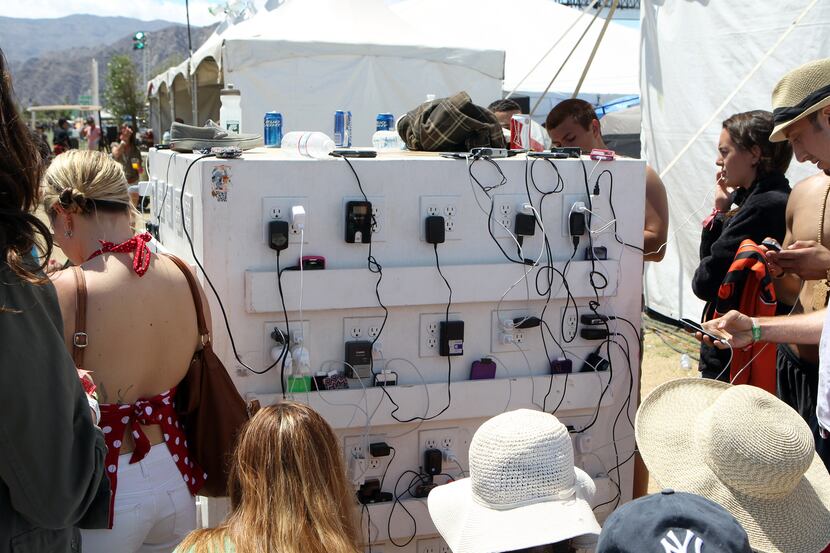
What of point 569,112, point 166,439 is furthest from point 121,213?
point 569,112

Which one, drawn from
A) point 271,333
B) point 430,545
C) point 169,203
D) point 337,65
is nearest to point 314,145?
point 271,333

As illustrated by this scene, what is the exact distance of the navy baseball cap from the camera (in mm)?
1542

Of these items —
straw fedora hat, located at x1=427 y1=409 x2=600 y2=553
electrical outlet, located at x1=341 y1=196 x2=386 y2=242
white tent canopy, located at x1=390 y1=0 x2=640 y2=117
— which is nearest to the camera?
straw fedora hat, located at x1=427 y1=409 x2=600 y2=553

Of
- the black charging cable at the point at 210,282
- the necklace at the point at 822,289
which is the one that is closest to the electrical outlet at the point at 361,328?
the black charging cable at the point at 210,282

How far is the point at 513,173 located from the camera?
3.87 metres

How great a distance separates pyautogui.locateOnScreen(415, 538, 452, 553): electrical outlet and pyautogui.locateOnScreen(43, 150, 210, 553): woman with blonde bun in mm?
1445

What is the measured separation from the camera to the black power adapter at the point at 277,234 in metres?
3.50

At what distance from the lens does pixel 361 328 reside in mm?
3764

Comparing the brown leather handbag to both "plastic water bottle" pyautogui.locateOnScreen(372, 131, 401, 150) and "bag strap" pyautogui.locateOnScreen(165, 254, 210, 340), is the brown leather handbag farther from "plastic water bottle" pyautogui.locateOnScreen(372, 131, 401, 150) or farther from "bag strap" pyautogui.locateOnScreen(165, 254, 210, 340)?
"plastic water bottle" pyautogui.locateOnScreen(372, 131, 401, 150)

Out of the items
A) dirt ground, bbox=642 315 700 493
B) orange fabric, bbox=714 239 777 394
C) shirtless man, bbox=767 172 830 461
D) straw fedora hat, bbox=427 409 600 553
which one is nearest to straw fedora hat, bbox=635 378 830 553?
straw fedora hat, bbox=427 409 600 553

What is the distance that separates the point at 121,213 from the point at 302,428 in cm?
119

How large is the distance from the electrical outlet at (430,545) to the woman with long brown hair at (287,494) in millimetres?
1809

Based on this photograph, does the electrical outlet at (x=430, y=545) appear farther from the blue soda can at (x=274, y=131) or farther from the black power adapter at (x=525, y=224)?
the blue soda can at (x=274, y=131)

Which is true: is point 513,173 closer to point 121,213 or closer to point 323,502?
point 121,213
